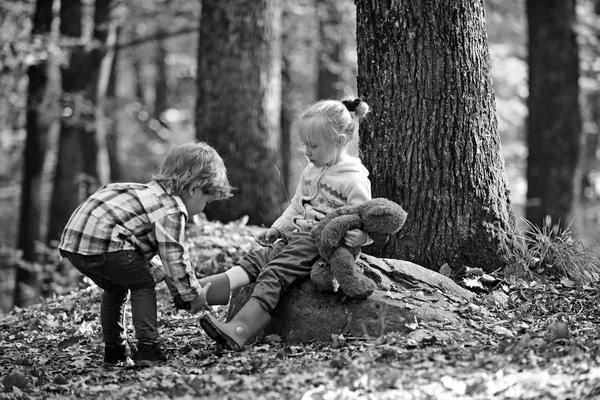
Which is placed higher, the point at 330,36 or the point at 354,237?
the point at 330,36

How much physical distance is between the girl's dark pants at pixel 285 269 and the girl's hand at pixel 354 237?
31cm

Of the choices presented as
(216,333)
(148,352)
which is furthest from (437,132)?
(148,352)

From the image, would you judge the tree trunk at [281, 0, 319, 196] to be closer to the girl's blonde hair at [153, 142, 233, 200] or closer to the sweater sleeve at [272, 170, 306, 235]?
the sweater sleeve at [272, 170, 306, 235]

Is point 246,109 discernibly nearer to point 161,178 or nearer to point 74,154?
point 161,178

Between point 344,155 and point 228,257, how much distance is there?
3059 millimetres

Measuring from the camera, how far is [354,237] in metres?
4.53

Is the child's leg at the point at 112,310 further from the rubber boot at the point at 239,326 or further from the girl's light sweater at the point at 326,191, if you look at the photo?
the girl's light sweater at the point at 326,191

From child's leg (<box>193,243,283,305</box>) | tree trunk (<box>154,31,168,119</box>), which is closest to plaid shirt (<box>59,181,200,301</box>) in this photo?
child's leg (<box>193,243,283,305</box>)

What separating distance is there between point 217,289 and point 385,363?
1.34m

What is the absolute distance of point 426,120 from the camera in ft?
17.6

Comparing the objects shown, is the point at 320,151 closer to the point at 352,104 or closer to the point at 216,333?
the point at 352,104

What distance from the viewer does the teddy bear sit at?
4492 mm

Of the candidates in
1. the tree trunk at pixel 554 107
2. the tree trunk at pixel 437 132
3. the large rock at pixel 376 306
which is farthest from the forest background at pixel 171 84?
the large rock at pixel 376 306

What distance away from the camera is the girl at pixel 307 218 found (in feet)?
15.0
